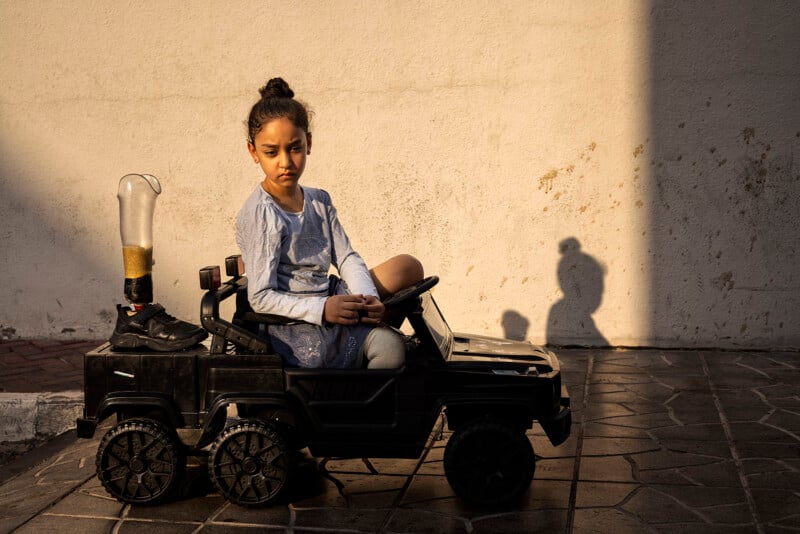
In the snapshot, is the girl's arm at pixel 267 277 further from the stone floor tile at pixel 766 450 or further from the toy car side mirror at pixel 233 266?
the stone floor tile at pixel 766 450

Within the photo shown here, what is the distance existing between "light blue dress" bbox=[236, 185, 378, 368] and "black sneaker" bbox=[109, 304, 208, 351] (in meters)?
0.27

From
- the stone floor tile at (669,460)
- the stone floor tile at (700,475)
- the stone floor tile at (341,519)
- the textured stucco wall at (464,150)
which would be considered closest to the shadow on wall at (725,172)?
the textured stucco wall at (464,150)

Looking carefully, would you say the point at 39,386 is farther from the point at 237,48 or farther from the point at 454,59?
the point at 454,59

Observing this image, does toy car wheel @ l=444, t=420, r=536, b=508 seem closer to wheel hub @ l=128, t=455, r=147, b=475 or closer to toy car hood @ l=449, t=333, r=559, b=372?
toy car hood @ l=449, t=333, r=559, b=372

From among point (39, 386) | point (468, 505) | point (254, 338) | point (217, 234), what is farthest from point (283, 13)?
point (468, 505)

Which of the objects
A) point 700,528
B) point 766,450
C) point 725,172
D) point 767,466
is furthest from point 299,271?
point 725,172

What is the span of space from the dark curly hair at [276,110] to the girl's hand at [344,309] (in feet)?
2.38

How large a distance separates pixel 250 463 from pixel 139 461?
0.44 meters

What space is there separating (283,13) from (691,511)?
4.42m

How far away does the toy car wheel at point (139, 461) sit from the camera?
353 centimetres

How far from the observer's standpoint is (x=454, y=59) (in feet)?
20.8

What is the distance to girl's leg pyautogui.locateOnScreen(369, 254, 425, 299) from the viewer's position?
3855 millimetres

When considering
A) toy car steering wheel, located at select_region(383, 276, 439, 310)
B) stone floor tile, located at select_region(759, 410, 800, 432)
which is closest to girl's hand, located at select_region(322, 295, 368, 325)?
toy car steering wheel, located at select_region(383, 276, 439, 310)

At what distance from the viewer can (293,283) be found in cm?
369
